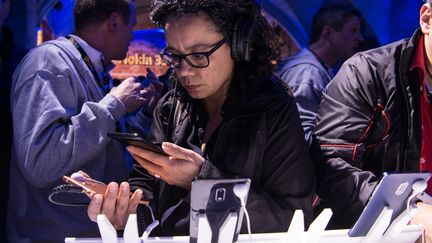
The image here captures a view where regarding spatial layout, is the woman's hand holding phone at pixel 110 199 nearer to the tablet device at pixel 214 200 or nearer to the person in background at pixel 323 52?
the tablet device at pixel 214 200

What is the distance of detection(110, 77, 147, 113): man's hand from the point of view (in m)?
2.42

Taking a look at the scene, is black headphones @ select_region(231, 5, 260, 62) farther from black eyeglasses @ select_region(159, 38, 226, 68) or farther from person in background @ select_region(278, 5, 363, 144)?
person in background @ select_region(278, 5, 363, 144)

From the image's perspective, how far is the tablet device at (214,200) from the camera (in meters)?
1.15

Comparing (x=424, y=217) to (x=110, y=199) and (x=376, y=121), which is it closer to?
(x=376, y=121)

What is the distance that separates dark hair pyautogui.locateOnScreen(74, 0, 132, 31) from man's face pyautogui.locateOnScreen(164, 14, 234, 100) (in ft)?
4.28

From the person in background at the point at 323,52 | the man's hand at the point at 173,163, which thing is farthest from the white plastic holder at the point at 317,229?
the person in background at the point at 323,52

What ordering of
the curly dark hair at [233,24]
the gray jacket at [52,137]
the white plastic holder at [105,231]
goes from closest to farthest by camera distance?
the white plastic holder at [105,231]
the curly dark hair at [233,24]
the gray jacket at [52,137]

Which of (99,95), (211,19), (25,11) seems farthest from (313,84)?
(25,11)

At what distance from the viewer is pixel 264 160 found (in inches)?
66.7

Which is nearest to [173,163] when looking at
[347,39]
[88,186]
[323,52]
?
[88,186]

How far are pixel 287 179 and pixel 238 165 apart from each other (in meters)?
0.16

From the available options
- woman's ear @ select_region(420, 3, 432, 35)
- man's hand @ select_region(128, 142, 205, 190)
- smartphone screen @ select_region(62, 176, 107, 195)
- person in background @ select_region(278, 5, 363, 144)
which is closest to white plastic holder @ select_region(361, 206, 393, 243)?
man's hand @ select_region(128, 142, 205, 190)

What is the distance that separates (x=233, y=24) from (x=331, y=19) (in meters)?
2.59

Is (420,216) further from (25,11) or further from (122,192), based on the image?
(25,11)
